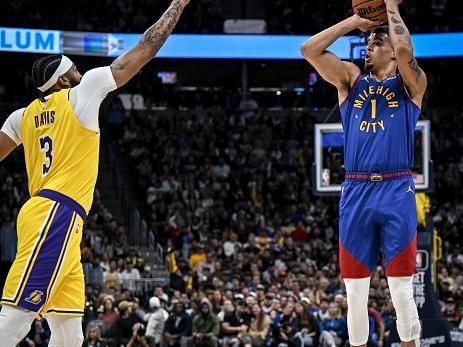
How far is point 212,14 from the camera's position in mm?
32906

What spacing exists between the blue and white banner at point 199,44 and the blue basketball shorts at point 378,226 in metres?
20.8

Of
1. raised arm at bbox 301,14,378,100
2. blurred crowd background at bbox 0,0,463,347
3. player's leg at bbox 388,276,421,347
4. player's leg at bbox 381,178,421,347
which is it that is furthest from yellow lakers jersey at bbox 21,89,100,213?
blurred crowd background at bbox 0,0,463,347

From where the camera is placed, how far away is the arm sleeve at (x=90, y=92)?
245 inches

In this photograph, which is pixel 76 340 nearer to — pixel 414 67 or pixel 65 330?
pixel 65 330

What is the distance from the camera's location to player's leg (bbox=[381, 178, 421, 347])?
690 centimetres

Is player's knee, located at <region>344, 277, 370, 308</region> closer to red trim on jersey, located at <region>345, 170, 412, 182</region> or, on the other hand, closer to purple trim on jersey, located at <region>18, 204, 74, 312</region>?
Answer: red trim on jersey, located at <region>345, 170, 412, 182</region>

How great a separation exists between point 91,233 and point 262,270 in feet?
14.1

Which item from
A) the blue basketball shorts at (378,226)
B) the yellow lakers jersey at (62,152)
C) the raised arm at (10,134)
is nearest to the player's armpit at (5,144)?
the raised arm at (10,134)

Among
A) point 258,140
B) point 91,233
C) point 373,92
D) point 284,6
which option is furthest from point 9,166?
point 373,92

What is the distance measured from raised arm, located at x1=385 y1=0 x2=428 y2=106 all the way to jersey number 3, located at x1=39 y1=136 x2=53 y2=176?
2.48m

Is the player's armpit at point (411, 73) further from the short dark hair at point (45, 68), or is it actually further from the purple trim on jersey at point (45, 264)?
the purple trim on jersey at point (45, 264)

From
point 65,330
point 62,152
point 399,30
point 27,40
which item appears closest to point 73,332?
point 65,330

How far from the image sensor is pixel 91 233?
24.1 meters

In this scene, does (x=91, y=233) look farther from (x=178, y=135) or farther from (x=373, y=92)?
(x=373, y=92)
